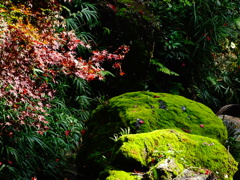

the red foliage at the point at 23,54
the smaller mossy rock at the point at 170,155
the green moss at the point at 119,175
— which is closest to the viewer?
the green moss at the point at 119,175

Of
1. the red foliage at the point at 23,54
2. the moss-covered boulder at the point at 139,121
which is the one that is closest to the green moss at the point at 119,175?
the moss-covered boulder at the point at 139,121

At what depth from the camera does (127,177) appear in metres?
1.91

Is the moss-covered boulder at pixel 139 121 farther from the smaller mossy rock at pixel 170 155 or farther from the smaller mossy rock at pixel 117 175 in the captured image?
the smaller mossy rock at pixel 117 175

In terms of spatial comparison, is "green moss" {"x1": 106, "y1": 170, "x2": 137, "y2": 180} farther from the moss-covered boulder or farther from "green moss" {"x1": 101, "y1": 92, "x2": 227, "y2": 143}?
"green moss" {"x1": 101, "y1": 92, "x2": 227, "y2": 143}

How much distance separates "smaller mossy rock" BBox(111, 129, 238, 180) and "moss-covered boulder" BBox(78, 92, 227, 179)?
0.60 metres

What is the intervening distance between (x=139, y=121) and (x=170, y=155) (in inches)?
34.5

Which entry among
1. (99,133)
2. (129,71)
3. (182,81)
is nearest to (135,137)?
(99,133)

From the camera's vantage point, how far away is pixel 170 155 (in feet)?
7.00

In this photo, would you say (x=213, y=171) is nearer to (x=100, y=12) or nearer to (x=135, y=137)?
(x=135, y=137)

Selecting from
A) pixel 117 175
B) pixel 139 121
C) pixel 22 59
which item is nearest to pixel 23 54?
pixel 22 59

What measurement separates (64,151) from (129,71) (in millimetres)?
1983

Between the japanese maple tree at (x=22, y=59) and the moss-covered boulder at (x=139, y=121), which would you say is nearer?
the japanese maple tree at (x=22, y=59)

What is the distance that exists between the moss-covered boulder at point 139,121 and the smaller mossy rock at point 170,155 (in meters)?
0.60

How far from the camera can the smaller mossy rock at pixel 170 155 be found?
2007 millimetres
